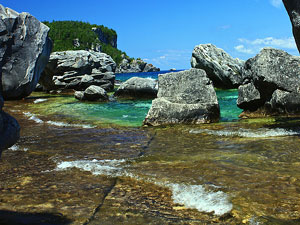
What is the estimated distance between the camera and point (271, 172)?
186 inches

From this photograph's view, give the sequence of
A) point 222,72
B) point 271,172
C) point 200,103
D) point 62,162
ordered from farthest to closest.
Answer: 1. point 222,72
2. point 200,103
3. point 62,162
4. point 271,172

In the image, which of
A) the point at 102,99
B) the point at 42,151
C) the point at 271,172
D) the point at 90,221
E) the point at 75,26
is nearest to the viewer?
the point at 90,221

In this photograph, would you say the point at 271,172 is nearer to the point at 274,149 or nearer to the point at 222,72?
the point at 274,149

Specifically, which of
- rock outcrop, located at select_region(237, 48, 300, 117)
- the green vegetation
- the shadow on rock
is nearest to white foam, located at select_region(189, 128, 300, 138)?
rock outcrop, located at select_region(237, 48, 300, 117)

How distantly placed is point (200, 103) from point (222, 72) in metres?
20.6

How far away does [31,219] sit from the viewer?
3256mm

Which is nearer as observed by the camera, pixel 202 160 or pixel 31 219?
pixel 31 219

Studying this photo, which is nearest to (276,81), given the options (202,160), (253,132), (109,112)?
(253,132)

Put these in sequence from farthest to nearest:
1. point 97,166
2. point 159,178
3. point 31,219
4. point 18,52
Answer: point 97,166, point 18,52, point 159,178, point 31,219

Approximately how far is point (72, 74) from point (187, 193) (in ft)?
97.2

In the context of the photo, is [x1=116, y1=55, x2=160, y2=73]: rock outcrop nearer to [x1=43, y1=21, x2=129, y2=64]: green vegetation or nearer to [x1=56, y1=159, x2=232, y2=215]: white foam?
[x1=43, y1=21, x2=129, y2=64]: green vegetation

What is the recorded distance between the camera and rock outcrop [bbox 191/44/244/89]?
3052cm

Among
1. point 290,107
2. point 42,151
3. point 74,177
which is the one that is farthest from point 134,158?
point 290,107

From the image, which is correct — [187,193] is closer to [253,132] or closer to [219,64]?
[253,132]
